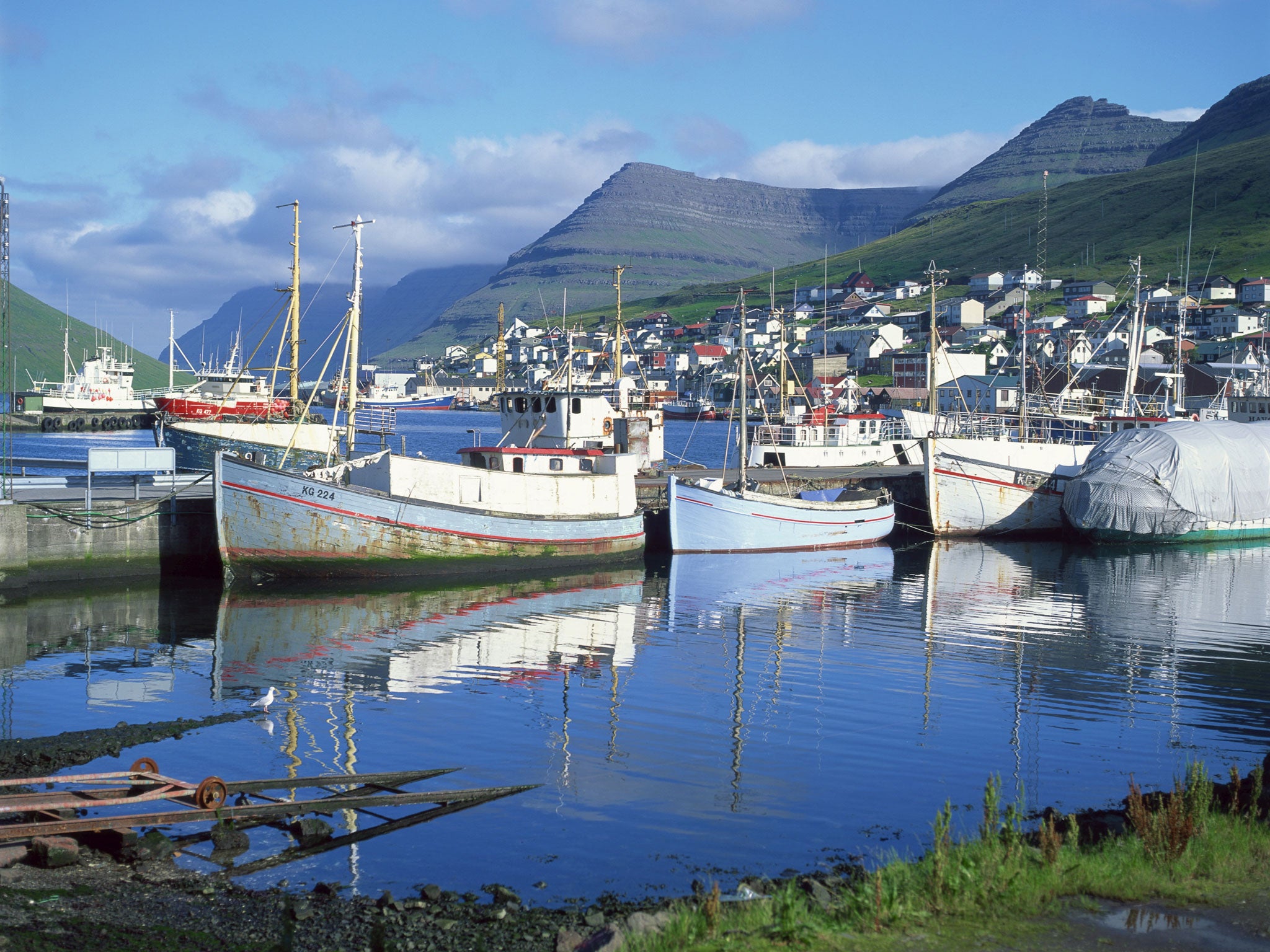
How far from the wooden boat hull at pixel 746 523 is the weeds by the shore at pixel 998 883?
3130 cm

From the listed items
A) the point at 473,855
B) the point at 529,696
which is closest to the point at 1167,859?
the point at 473,855

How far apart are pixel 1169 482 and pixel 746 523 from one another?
18.1 m

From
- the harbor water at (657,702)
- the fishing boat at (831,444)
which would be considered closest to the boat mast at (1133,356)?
the fishing boat at (831,444)

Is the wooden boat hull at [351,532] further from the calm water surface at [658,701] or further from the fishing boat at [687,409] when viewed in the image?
the fishing boat at [687,409]

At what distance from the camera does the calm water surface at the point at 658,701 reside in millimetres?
14055

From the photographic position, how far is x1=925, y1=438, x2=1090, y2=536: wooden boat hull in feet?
166

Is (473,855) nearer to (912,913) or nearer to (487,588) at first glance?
(912,913)

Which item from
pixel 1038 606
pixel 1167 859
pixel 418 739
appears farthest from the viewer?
pixel 1038 606

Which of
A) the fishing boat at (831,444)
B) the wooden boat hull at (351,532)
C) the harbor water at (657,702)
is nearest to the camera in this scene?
the harbor water at (657,702)

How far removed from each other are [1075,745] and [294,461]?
128 ft

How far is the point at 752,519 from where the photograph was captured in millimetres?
44625

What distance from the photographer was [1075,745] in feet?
60.7

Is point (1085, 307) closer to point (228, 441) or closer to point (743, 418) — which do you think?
point (743, 418)

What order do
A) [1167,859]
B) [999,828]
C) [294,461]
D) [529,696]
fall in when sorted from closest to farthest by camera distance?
[1167,859] < [999,828] < [529,696] < [294,461]
